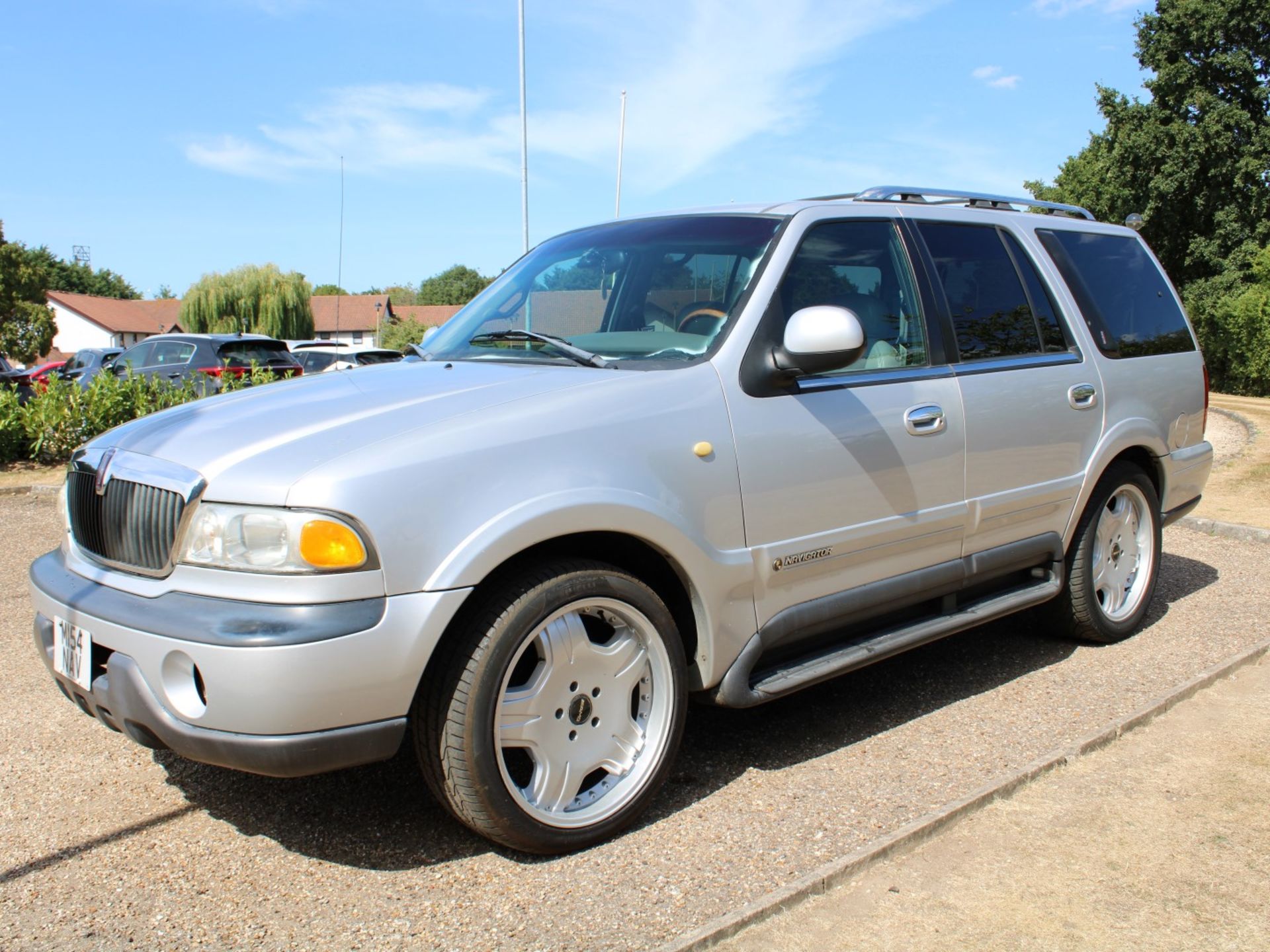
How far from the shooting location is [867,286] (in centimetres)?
402

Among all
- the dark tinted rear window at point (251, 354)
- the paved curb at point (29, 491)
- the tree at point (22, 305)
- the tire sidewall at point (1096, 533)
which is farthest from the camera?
the tree at point (22, 305)

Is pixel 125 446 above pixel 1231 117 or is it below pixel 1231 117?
below

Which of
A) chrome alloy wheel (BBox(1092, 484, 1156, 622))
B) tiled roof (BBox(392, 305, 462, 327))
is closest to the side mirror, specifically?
chrome alloy wheel (BBox(1092, 484, 1156, 622))

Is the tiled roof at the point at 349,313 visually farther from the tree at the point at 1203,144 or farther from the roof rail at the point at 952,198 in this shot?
the roof rail at the point at 952,198

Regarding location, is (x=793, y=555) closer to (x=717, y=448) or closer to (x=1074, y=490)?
(x=717, y=448)

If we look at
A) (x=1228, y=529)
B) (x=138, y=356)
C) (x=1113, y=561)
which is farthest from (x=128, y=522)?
(x=138, y=356)

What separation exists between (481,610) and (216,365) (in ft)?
45.3

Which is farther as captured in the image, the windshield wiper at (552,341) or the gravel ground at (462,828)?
the windshield wiper at (552,341)

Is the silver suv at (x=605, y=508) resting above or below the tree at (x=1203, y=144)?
below

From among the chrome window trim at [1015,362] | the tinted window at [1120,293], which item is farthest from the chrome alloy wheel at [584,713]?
the tinted window at [1120,293]

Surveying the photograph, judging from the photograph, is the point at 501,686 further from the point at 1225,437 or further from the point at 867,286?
the point at 1225,437

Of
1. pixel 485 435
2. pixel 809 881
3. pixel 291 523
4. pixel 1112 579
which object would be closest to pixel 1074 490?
pixel 1112 579

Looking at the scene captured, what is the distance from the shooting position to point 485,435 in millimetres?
2912

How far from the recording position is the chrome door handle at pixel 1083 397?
4629 millimetres
